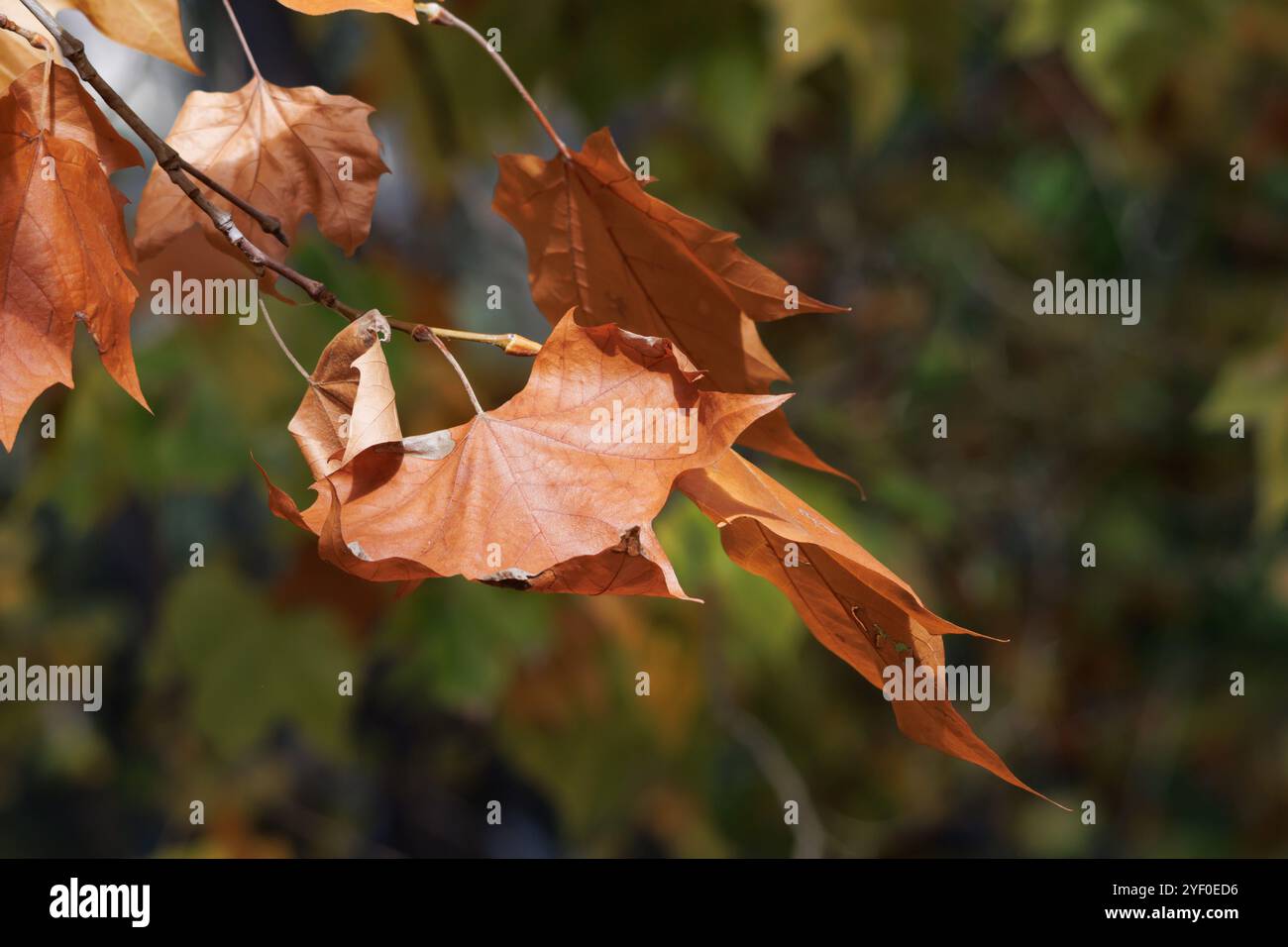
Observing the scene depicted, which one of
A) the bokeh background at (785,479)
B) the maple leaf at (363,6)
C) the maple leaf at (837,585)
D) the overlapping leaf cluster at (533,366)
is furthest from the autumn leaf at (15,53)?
the bokeh background at (785,479)

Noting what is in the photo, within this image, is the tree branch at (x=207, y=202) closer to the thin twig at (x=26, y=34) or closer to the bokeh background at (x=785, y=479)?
the thin twig at (x=26, y=34)

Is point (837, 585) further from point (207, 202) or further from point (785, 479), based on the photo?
point (785, 479)

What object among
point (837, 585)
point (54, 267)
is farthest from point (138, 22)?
point (837, 585)

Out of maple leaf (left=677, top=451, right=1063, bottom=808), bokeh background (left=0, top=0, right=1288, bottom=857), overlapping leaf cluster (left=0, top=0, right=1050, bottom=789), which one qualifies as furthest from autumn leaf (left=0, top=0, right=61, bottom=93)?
bokeh background (left=0, top=0, right=1288, bottom=857)

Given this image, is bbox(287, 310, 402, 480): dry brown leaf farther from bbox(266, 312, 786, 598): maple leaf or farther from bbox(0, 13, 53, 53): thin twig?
bbox(0, 13, 53, 53): thin twig

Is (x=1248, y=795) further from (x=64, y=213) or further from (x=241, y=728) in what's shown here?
(x=64, y=213)
